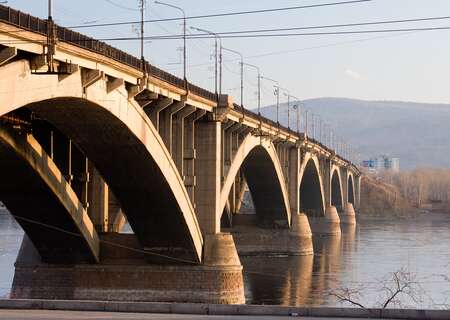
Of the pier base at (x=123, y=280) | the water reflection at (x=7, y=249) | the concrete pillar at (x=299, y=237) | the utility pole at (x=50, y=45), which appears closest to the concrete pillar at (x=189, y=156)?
the pier base at (x=123, y=280)

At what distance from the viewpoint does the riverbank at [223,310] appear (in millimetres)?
22406

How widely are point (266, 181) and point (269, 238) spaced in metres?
5.74

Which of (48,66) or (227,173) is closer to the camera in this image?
(48,66)

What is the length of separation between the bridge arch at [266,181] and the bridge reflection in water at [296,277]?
13.1 ft

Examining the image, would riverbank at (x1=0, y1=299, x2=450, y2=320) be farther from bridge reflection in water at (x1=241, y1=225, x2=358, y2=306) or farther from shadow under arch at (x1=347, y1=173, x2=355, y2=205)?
shadow under arch at (x1=347, y1=173, x2=355, y2=205)

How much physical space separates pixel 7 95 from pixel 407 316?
12.0 m

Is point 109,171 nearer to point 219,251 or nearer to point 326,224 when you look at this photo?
point 219,251

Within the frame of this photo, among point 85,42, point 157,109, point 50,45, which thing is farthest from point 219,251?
point 50,45

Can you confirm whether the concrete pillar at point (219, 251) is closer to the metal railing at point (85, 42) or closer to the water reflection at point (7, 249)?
the metal railing at point (85, 42)

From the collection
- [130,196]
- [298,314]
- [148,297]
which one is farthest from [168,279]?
[298,314]

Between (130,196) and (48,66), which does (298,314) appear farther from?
(130,196)

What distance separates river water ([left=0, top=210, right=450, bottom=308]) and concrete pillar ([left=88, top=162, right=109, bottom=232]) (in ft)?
24.6

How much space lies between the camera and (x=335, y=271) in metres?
67.9

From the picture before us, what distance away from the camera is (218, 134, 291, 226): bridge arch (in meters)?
70.4
